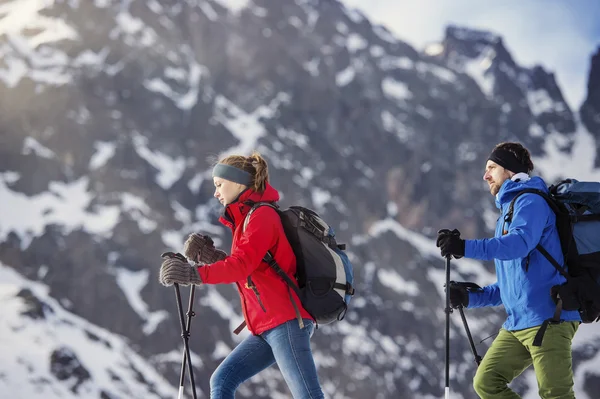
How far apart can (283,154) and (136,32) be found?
5032 cm

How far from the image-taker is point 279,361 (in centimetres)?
489

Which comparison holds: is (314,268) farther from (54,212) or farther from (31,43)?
(31,43)

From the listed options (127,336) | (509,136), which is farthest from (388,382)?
(509,136)

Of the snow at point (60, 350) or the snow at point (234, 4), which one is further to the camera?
the snow at point (234, 4)

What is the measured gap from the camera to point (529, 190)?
5.14m

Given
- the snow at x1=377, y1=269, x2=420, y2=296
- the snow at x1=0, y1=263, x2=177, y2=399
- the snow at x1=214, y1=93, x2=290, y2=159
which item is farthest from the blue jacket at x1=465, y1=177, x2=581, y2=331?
the snow at x1=214, y1=93, x2=290, y2=159

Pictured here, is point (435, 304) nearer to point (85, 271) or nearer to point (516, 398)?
point (85, 271)

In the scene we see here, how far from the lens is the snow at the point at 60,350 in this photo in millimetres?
89000

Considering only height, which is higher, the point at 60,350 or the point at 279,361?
the point at 60,350

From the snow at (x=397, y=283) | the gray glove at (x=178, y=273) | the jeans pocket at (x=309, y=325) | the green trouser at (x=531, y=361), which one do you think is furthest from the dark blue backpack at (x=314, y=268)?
the snow at (x=397, y=283)

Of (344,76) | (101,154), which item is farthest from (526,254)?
(344,76)

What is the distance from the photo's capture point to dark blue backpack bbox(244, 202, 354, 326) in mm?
5016

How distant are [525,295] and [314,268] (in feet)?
5.67

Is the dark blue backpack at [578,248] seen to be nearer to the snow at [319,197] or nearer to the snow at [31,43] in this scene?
the snow at [319,197]
